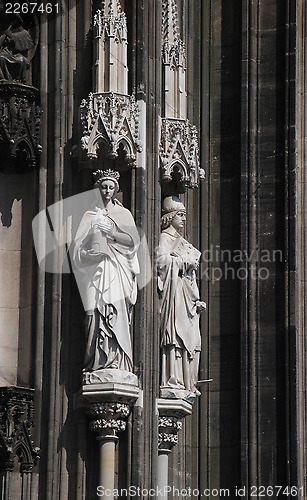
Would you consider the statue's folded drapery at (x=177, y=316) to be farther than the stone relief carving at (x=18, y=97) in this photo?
Yes

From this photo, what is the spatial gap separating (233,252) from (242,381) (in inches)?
67.2

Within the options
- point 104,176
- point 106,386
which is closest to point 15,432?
point 106,386

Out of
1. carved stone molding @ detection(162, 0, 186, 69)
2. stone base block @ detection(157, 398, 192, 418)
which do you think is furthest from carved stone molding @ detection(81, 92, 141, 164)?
stone base block @ detection(157, 398, 192, 418)

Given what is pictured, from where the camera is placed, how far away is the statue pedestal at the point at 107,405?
82.6 ft

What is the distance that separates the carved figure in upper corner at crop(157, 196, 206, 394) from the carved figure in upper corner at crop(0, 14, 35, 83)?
244 centimetres

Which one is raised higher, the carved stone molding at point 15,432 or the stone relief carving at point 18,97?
the stone relief carving at point 18,97

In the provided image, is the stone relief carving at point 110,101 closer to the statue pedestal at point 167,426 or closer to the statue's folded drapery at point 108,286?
the statue's folded drapery at point 108,286

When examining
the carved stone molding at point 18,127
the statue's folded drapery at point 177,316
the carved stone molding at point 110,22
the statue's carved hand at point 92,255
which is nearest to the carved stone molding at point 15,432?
the statue's carved hand at point 92,255

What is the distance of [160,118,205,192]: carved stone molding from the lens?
26812mm

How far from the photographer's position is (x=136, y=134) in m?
26.2

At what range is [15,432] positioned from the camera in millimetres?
25094

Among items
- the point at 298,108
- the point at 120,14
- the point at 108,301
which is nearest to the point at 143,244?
the point at 108,301

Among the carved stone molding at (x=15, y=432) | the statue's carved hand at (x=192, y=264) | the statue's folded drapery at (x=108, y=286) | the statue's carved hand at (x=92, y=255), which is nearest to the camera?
the carved stone molding at (x=15, y=432)

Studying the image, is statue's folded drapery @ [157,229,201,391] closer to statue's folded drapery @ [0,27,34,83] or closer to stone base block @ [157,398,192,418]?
stone base block @ [157,398,192,418]
